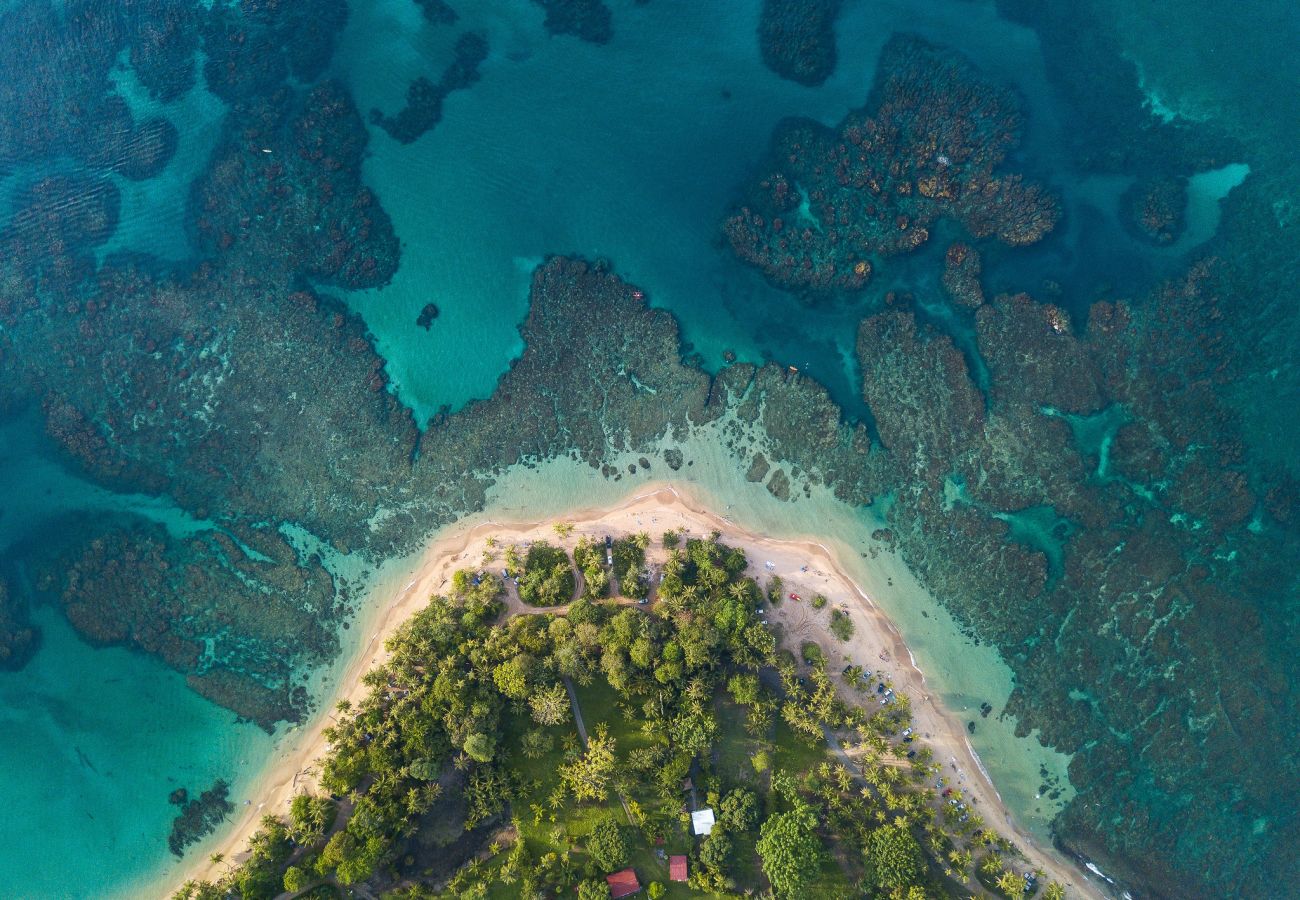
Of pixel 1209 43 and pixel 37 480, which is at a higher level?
pixel 1209 43

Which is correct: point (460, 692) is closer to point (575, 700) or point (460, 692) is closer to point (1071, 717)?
point (575, 700)

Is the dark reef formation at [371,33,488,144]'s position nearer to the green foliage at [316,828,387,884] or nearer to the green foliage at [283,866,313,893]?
the green foliage at [316,828,387,884]

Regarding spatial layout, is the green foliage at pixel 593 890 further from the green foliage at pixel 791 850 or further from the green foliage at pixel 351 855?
the green foliage at pixel 351 855

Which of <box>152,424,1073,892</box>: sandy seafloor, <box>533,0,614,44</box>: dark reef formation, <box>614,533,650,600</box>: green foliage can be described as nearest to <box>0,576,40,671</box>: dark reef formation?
<box>152,424,1073,892</box>: sandy seafloor

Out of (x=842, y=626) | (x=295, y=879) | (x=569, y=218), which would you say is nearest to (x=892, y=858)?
(x=842, y=626)

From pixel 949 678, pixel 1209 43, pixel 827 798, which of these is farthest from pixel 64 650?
pixel 1209 43

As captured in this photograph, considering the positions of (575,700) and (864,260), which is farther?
(864,260)

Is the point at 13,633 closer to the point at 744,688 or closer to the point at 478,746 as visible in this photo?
the point at 478,746
